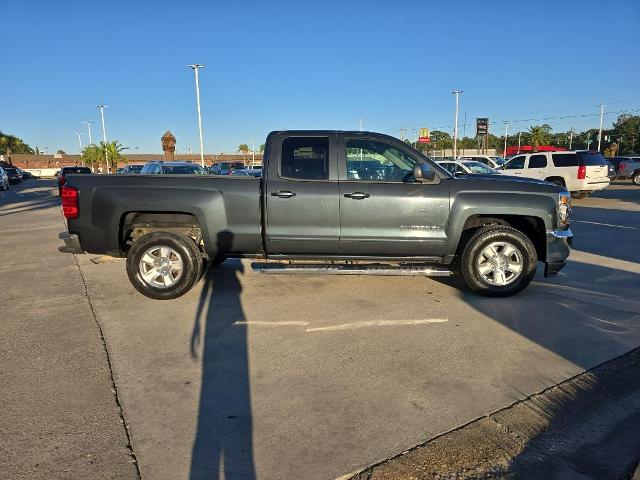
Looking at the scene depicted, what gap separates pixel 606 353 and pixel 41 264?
8.14m

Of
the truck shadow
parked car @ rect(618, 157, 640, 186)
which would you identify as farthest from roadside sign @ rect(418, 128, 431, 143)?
the truck shadow

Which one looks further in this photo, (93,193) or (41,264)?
(41,264)

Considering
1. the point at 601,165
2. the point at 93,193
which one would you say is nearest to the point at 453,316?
the point at 93,193

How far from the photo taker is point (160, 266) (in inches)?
210

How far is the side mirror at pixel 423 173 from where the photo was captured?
498 cm

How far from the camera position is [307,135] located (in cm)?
537

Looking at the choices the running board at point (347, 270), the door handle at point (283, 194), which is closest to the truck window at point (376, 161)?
the door handle at point (283, 194)

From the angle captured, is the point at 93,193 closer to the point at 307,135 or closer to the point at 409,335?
the point at 307,135

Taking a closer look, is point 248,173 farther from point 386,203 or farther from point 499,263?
point 499,263

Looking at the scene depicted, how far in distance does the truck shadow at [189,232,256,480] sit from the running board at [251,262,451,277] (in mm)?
603

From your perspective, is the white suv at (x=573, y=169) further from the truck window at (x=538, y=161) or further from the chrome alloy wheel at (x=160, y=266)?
the chrome alloy wheel at (x=160, y=266)

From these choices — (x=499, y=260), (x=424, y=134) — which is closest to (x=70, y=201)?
(x=499, y=260)

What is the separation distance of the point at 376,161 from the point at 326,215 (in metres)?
0.93

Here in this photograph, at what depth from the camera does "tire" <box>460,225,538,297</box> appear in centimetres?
525
